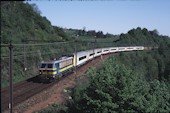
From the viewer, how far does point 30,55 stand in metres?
39.2

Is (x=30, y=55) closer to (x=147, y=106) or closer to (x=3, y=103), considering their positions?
(x=3, y=103)

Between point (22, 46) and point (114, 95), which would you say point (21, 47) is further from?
point (114, 95)

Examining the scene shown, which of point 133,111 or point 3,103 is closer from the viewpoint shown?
point 133,111

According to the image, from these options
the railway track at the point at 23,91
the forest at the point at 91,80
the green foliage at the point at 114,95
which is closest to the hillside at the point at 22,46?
the forest at the point at 91,80

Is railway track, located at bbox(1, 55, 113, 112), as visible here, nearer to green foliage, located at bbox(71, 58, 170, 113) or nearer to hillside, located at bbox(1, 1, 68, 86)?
hillside, located at bbox(1, 1, 68, 86)

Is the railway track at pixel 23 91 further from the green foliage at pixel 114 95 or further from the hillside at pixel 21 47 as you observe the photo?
the green foliage at pixel 114 95

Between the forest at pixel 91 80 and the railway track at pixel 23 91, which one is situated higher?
the forest at pixel 91 80

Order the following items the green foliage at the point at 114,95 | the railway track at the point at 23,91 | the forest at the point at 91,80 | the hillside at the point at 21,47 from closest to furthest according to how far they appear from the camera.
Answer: the green foliage at the point at 114,95
the forest at the point at 91,80
the railway track at the point at 23,91
the hillside at the point at 21,47

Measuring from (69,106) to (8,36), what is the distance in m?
20.5

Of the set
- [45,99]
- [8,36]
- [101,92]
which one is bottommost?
[45,99]

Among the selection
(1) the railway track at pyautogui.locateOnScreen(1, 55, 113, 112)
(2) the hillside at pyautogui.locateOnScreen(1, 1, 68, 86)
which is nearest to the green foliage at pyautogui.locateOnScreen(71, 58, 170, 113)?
(1) the railway track at pyautogui.locateOnScreen(1, 55, 113, 112)

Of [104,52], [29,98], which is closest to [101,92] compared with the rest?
[29,98]

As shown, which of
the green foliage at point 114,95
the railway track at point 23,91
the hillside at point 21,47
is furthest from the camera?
the hillside at point 21,47

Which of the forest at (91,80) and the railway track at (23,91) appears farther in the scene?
the railway track at (23,91)
